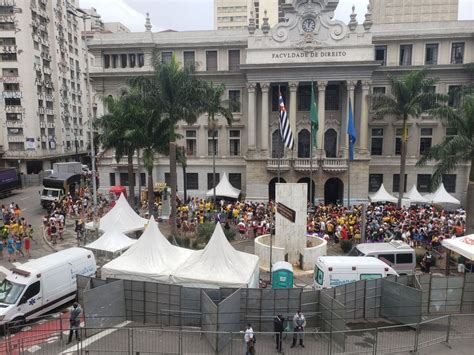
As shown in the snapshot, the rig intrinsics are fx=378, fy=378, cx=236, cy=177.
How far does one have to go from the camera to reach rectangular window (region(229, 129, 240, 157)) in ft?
134

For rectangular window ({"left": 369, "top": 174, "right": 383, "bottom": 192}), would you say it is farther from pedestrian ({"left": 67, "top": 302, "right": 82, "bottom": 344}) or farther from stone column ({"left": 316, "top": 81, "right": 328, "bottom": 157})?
pedestrian ({"left": 67, "top": 302, "right": 82, "bottom": 344})

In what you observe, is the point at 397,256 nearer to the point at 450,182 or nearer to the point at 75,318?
the point at 75,318

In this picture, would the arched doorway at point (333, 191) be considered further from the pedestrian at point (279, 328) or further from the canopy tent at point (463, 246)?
the pedestrian at point (279, 328)

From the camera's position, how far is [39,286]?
46.1 feet

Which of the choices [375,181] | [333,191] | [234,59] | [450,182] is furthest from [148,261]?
[450,182]

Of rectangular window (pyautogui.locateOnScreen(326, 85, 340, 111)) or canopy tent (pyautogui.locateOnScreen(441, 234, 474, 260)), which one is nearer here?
canopy tent (pyautogui.locateOnScreen(441, 234, 474, 260))

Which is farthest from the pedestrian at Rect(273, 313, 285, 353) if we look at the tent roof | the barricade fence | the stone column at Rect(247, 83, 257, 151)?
the stone column at Rect(247, 83, 257, 151)

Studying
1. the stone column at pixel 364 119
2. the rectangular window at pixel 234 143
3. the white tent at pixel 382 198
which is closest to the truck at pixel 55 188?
the rectangular window at pixel 234 143

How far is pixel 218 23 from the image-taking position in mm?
130250

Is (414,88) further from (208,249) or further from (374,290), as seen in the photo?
(208,249)

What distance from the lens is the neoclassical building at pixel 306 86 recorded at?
35656 millimetres

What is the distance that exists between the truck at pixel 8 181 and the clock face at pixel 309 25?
113 feet

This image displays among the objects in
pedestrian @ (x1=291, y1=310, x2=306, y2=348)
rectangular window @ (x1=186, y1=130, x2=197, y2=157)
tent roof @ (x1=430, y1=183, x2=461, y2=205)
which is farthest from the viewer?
rectangular window @ (x1=186, y1=130, x2=197, y2=157)

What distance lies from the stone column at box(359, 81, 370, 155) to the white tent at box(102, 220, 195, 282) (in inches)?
988
